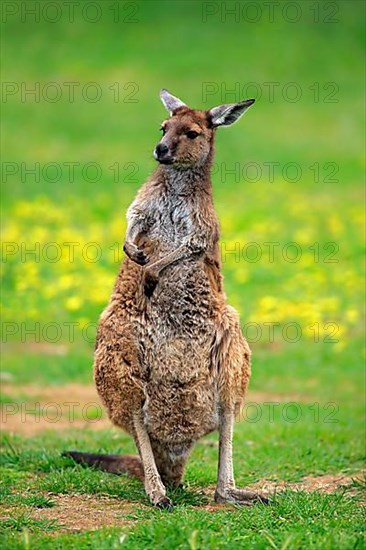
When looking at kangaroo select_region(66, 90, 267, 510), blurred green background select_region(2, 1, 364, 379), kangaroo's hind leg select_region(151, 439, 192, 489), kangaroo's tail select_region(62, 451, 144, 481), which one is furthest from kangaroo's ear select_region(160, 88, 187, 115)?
blurred green background select_region(2, 1, 364, 379)

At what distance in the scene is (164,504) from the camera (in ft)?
22.1

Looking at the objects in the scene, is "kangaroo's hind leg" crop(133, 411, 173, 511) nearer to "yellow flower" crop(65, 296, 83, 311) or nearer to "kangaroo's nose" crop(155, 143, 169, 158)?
Answer: "kangaroo's nose" crop(155, 143, 169, 158)

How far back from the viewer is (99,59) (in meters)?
27.1

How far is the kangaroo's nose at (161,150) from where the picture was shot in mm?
7133

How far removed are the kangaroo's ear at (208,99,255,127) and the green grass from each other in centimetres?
243

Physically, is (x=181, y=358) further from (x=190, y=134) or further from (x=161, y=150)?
(x=190, y=134)

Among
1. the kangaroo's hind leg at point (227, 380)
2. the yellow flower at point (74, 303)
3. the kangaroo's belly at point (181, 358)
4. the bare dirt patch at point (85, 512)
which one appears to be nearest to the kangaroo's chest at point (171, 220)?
the kangaroo's belly at point (181, 358)

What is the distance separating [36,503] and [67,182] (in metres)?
14.1

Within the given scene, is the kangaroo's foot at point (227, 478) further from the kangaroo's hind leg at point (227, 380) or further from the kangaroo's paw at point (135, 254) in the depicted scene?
the kangaroo's paw at point (135, 254)

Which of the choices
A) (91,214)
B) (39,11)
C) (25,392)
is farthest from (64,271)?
(39,11)

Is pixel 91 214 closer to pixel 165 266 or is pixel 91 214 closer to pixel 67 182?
pixel 67 182

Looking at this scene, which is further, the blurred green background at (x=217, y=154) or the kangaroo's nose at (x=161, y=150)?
the blurred green background at (x=217, y=154)

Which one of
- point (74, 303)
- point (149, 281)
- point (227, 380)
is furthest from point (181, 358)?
point (74, 303)

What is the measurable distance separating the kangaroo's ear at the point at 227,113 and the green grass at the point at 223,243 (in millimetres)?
2428
